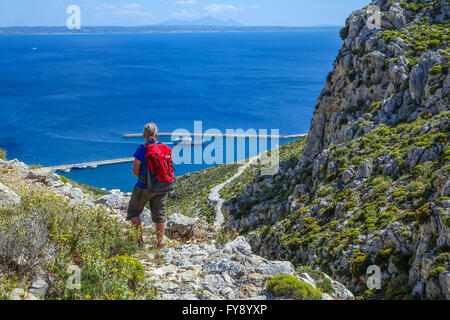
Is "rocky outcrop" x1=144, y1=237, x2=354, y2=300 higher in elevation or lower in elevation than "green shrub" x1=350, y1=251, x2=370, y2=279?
higher

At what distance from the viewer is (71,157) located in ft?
308

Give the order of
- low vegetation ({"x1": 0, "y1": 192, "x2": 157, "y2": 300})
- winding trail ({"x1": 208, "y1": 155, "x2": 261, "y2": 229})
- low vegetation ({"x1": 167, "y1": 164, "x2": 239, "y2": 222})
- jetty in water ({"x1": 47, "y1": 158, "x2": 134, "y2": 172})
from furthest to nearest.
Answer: jetty in water ({"x1": 47, "y1": 158, "x2": 134, "y2": 172}) → low vegetation ({"x1": 167, "y1": 164, "x2": 239, "y2": 222}) → winding trail ({"x1": 208, "y1": 155, "x2": 261, "y2": 229}) → low vegetation ({"x1": 0, "y1": 192, "x2": 157, "y2": 300})

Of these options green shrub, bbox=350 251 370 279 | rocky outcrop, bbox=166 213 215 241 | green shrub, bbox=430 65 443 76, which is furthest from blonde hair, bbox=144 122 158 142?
green shrub, bbox=430 65 443 76

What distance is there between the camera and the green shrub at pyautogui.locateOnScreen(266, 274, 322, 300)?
22.1 ft

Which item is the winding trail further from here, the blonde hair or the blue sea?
the blue sea

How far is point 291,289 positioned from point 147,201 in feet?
12.5

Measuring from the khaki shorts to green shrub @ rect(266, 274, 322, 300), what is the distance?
3.12 meters

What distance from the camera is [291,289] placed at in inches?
267

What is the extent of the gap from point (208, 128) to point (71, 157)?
128 feet

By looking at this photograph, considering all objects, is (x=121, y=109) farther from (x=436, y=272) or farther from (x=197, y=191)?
(x=436, y=272)

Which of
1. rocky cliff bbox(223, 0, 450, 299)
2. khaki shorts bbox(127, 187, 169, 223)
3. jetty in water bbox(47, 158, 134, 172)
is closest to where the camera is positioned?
khaki shorts bbox(127, 187, 169, 223)

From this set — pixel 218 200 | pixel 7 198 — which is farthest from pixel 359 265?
pixel 218 200
